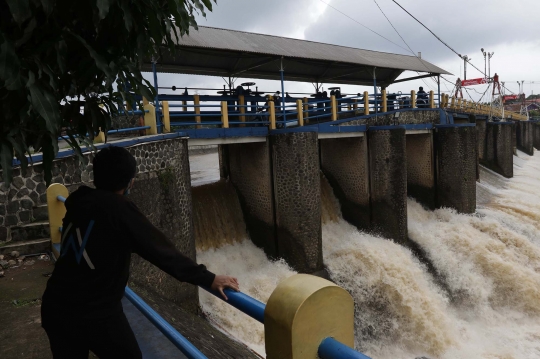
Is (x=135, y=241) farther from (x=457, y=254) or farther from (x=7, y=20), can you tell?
(x=457, y=254)

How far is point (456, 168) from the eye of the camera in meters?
15.4

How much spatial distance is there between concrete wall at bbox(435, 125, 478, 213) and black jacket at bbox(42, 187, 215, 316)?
15.4 metres

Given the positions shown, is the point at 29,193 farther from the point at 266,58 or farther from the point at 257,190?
the point at 266,58

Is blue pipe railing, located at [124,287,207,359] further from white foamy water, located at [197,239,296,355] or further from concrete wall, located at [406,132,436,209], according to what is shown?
concrete wall, located at [406,132,436,209]

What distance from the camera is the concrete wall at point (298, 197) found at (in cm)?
1017

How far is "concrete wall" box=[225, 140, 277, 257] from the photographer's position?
35.1 ft

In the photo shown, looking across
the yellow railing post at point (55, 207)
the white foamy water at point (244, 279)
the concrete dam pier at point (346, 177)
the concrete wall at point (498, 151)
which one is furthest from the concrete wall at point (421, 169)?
the yellow railing post at point (55, 207)

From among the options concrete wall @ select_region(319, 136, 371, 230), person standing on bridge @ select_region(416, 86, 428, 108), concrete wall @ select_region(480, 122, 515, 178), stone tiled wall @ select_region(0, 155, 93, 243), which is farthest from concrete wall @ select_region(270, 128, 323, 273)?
concrete wall @ select_region(480, 122, 515, 178)

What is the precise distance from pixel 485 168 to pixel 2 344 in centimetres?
2520

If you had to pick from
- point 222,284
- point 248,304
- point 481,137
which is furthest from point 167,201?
point 481,137

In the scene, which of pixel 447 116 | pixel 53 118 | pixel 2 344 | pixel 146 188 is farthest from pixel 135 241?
pixel 447 116

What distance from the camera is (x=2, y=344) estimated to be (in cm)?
343

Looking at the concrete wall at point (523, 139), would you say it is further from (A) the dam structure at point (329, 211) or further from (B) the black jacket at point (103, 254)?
(B) the black jacket at point (103, 254)

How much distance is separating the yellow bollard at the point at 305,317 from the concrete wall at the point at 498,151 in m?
26.3
